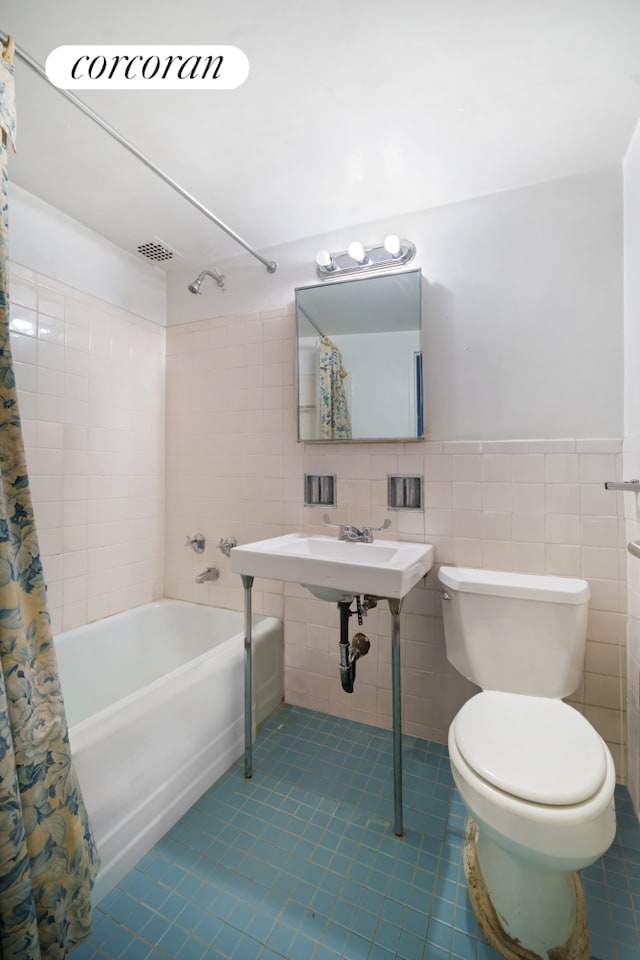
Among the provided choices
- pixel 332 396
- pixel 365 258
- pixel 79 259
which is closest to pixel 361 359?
pixel 332 396

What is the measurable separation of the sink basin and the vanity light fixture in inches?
46.5

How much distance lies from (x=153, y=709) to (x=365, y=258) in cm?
188

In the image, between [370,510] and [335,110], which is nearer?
[335,110]

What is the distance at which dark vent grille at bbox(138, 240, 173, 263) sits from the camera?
2.04 m

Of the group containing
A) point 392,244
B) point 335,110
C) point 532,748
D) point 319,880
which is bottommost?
point 319,880

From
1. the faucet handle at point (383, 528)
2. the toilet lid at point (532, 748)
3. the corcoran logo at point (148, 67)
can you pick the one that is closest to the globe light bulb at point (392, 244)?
the corcoran logo at point (148, 67)

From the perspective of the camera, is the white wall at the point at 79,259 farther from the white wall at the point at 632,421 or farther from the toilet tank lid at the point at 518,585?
the white wall at the point at 632,421

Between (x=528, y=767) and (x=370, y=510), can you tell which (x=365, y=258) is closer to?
(x=370, y=510)

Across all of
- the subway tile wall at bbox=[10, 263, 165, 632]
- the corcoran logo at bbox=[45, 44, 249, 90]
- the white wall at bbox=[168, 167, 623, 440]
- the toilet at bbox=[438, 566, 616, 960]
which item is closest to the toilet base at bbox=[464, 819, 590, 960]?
the toilet at bbox=[438, 566, 616, 960]

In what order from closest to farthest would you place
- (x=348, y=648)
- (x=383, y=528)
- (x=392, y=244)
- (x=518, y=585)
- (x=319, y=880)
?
(x=319, y=880) → (x=518, y=585) → (x=348, y=648) → (x=392, y=244) → (x=383, y=528)

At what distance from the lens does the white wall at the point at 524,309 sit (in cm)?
147

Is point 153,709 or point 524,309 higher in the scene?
point 524,309

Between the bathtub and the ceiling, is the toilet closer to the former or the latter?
the bathtub

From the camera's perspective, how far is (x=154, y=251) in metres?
2.10
